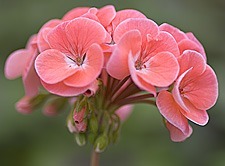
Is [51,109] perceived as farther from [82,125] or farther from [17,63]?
[82,125]

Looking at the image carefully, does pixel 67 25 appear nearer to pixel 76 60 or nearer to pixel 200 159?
pixel 76 60

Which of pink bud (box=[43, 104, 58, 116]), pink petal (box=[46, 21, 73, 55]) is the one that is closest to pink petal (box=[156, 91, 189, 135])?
pink petal (box=[46, 21, 73, 55])

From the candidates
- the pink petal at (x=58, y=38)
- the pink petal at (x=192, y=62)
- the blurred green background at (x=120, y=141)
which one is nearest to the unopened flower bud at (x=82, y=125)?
the pink petal at (x=58, y=38)

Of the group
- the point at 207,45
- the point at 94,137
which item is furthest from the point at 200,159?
the point at 94,137

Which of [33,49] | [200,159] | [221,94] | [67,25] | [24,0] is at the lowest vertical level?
[200,159]

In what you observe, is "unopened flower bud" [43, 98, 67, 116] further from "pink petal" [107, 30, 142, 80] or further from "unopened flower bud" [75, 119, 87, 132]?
"pink petal" [107, 30, 142, 80]

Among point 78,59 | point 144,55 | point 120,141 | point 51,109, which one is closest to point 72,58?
point 78,59
